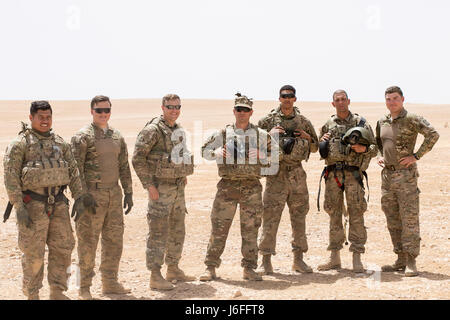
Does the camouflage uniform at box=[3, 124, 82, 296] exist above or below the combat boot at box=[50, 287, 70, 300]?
above

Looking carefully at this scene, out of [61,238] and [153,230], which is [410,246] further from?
[61,238]

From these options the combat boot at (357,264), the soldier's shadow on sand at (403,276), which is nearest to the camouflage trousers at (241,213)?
the combat boot at (357,264)

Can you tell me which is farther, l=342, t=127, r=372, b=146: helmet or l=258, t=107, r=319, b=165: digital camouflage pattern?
l=258, t=107, r=319, b=165: digital camouflage pattern

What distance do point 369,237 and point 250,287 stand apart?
13.7 ft

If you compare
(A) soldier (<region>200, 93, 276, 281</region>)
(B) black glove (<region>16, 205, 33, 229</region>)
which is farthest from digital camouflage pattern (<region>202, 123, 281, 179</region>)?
(B) black glove (<region>16, 205, 33, 229</region>)

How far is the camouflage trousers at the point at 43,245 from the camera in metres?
6.22

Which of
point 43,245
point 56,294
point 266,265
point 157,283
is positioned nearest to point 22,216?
point 43,245

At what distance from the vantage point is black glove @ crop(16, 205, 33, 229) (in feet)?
19.9

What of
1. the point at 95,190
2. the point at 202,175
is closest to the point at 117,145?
the point at 95,190

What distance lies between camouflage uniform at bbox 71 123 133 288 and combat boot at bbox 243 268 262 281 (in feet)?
5.98

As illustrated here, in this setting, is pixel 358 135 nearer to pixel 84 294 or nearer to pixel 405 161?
pixel 405 161

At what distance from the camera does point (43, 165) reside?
6219 mm

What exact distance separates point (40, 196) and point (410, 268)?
16.9 feet

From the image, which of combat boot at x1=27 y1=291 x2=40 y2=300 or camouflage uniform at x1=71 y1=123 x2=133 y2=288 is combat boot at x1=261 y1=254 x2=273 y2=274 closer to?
camouflage uniform at x1=71 y1=123 x2=133 y2=288
